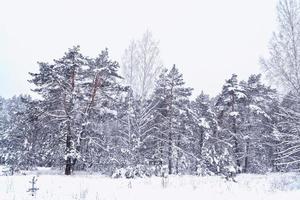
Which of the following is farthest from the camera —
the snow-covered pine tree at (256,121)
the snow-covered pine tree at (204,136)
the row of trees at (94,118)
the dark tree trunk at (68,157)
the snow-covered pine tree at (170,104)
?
the snow-covered pine tree at (256,121)

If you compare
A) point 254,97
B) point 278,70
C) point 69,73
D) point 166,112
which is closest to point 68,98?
point 69,73

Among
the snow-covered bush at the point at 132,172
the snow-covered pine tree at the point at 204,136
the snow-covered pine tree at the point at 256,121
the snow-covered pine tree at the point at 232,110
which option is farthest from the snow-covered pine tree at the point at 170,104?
→ the snow-covered pine tree at the point at 256,121

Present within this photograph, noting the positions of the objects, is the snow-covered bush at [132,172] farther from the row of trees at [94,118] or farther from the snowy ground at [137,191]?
the snowy ground at [137,191]

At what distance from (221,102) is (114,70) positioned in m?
14.9

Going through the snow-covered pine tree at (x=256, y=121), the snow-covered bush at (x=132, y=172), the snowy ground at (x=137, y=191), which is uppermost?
the snow-covered pine tree at (x=256, y=121)

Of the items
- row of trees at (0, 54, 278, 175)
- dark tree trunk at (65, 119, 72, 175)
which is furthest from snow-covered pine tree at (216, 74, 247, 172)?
dark tree trunk at (65, 119, 72, 175)

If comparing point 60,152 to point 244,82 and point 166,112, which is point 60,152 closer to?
point 166,112

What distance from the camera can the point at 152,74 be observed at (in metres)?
21.9

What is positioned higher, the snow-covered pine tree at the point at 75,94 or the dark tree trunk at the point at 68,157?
the snow-covered pine tree at the point at 75,94

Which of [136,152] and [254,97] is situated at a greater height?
Result: [254,97]

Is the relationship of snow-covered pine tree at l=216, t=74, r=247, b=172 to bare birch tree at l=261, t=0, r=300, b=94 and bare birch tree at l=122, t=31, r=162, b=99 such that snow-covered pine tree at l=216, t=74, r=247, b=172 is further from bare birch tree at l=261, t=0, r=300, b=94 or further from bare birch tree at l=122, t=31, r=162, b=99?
bare birch tree at l=261, t=0, r=300, b=94

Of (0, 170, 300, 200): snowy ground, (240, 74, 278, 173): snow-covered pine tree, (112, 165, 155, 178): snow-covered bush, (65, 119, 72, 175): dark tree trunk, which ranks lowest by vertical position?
(0, 170, 300, 200): snowy ground

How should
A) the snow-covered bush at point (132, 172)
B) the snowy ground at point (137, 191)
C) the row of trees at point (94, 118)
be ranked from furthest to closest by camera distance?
the row of trees at point (94, 118) < the snow-covered bush at point (132, 172) < the snowy ground at point (137, 191)

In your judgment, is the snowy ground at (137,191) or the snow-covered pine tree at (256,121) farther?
the snow-covered pine tree at (256,121)
